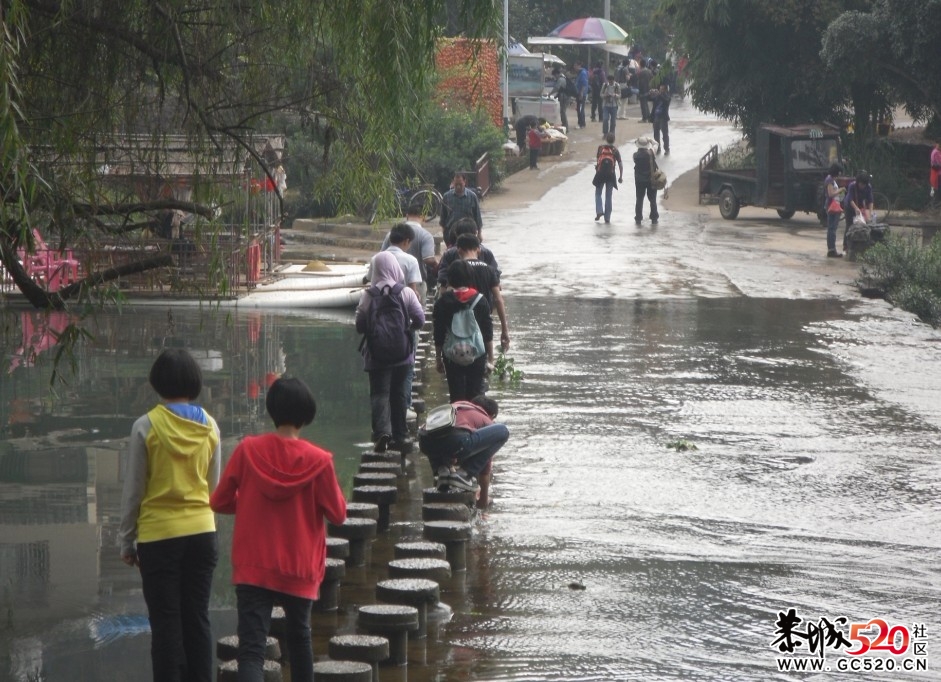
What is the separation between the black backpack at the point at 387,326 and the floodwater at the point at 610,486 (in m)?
0.94

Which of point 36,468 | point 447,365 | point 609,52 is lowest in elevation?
point 36,468

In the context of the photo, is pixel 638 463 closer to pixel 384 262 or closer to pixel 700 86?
pixel 384 262

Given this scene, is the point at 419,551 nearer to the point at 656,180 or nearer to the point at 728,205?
the point at 656,180

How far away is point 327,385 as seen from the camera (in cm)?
1355

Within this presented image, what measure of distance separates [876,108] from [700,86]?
4.40m

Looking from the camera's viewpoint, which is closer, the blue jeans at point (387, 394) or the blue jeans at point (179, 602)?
the blue jeans at point (179, 602)

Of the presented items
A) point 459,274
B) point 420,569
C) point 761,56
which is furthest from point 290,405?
point 761,56

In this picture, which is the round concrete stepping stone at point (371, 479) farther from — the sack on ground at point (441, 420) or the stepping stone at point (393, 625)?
the stepping stone at point (393, 625)

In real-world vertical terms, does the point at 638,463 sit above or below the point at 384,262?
below

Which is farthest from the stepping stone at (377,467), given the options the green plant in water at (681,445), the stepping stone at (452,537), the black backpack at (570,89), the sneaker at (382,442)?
the black backpack at (570,89)

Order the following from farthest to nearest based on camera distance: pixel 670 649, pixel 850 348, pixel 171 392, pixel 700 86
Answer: pixel 700 86 → pixel 850 348 → pixel 670 649 → pixel 171 392

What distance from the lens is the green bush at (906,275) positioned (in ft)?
62.3

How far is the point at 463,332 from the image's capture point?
352 inches

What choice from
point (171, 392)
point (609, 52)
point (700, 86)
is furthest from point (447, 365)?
point (609, 52)
